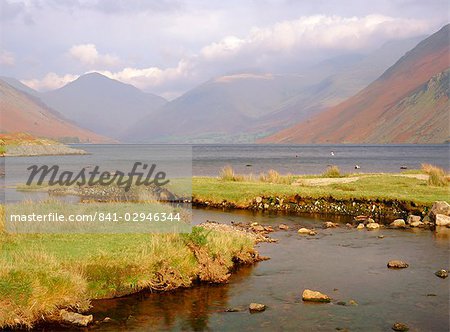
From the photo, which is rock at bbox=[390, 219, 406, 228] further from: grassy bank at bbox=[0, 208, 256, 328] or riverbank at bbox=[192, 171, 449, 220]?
grassy bank at bbox=[0, 208, 256, 328]

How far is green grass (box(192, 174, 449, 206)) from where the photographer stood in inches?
1551

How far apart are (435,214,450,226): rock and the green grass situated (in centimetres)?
309

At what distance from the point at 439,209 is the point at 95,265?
2514cm

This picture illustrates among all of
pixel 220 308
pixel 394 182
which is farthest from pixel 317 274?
pixel 394 182

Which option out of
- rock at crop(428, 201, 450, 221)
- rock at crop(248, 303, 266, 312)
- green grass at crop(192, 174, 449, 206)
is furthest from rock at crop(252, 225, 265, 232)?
rock at crop(248, 303, 266, 312)

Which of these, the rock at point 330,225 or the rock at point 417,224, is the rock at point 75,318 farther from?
the rock at point 417,224

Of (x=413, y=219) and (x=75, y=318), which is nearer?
(x=75, y=318)

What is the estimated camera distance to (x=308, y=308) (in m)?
17.7

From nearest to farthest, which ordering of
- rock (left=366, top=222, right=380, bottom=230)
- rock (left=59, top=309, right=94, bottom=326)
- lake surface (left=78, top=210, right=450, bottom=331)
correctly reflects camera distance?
rock (left=59, top=309, right=94, bottom=326)
lake surface (left=78, top=210, right=450, bottom=331)
rock (left=366, top=222, right=380, bottom=230)

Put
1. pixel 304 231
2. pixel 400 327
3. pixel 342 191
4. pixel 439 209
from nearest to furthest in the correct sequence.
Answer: pixel 400 327 → pixel 304 231 → pixel 439 209 → pixel 342 191

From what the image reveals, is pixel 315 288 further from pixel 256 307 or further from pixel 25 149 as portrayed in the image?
pixel 25 149

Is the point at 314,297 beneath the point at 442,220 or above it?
beneath

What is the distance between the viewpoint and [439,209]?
34125 mm

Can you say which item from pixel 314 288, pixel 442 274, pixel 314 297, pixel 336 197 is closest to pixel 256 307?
pixel 314 297
